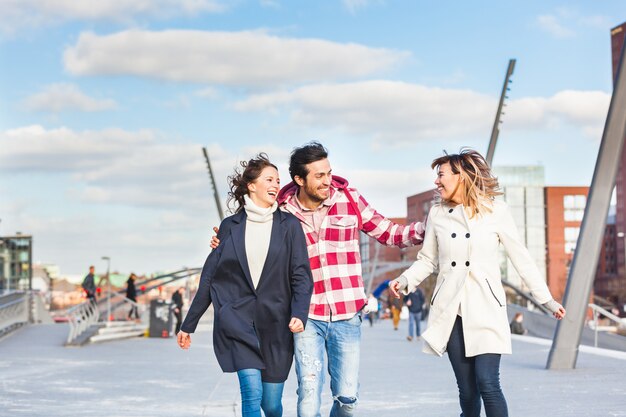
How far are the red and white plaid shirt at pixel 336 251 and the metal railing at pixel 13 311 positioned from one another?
21.1 metres

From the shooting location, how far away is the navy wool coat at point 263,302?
5.91 m

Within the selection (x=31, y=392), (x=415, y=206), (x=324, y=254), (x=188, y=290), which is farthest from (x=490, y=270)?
(x=415, y=206)

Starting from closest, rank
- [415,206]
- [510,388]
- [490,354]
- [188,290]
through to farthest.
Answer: [490,354], [510,388], [188,290], [415,206]

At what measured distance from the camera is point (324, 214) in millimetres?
6340

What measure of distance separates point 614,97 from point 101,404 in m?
6.92

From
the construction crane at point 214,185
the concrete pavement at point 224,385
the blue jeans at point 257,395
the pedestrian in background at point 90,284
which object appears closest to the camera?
the blue jeans at point 257,395

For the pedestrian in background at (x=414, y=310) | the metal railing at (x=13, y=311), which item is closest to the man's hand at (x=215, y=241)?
the pedestrian in background at (x=414, y=310)

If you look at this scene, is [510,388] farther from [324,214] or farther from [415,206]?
[415,206]

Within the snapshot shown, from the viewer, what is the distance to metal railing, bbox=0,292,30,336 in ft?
89.2

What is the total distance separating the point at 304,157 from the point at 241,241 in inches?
24.2

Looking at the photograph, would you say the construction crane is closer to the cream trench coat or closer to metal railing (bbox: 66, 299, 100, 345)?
metal railing (bbox: 66, 299, 100, 345)

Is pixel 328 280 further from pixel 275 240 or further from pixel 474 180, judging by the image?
pixel 474 180

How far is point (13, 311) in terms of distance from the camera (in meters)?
30.1

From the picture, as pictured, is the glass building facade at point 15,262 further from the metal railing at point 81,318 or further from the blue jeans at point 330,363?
the blue jeans at point 330,363
